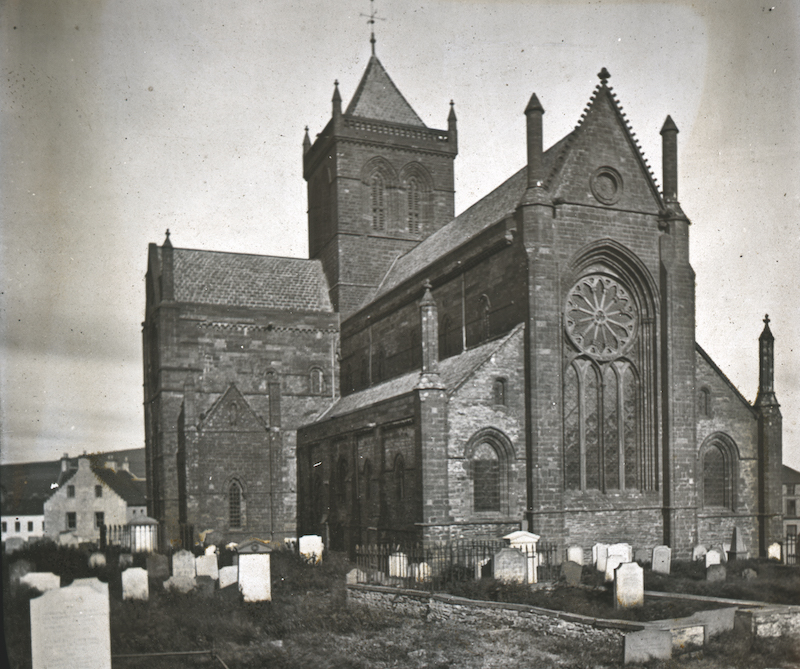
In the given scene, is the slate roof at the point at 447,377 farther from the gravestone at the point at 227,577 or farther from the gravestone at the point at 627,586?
the gravestone at the point at 627,586

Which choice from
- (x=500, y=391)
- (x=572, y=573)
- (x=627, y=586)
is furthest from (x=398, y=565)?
(x=627, y=586)

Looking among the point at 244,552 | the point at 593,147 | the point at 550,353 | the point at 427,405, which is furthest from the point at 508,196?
the point at 244,552

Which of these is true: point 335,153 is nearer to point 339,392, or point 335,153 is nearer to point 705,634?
point 339,392

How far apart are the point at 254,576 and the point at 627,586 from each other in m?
7.98

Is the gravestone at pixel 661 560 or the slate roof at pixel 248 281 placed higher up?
the slate roof at pixel 248 281

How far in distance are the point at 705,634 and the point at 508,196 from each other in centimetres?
Answer: 1934

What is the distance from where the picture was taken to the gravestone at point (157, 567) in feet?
76.7

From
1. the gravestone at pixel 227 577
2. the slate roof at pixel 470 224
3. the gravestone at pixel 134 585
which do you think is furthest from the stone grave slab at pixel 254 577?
the slate roof at pixel 470 224

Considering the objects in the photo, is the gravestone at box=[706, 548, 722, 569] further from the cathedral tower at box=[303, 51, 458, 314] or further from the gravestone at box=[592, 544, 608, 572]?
the cathedral tower at box=[303, 51, 458, 314]

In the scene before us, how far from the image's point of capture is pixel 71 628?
491 inches

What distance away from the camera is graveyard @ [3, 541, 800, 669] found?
13125mm

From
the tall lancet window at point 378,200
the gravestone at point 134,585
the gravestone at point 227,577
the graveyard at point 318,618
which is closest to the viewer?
the graveyard at point 318,618

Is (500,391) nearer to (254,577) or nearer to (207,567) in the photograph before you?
(207,567)

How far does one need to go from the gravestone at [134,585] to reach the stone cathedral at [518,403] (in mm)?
8598
